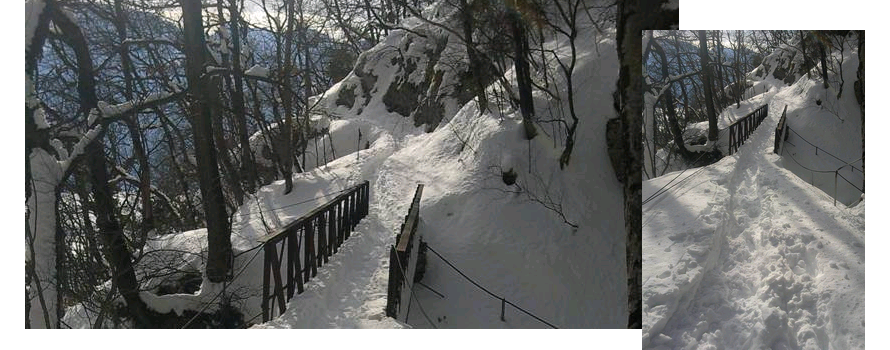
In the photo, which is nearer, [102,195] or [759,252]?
[759,252]

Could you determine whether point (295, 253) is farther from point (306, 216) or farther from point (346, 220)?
point (346, 220)

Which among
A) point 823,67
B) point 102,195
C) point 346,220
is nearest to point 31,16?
point 102,195

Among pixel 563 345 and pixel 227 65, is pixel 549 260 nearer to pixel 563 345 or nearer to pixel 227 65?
pixel 563 345

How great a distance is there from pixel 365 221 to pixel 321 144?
2.50 ft

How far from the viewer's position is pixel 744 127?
2.13 m

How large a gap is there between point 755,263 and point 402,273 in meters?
1.64

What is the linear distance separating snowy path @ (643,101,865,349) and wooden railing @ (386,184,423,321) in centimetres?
124

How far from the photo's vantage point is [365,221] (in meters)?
4.19

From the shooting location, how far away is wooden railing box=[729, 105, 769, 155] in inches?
83.4

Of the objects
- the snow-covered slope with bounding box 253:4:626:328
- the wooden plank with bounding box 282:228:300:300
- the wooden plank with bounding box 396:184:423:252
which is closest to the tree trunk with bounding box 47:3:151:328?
the wooden plank with bounding box 282:228:300:300

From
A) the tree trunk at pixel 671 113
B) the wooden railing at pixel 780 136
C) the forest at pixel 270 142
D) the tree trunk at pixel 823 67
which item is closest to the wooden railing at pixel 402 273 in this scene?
the forest at pixel 270 142

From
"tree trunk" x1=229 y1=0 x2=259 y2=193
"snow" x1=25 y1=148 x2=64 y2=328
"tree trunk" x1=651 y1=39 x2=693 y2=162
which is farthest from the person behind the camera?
"tree trunk" x1=229 y1=0 x2=259 y2=193

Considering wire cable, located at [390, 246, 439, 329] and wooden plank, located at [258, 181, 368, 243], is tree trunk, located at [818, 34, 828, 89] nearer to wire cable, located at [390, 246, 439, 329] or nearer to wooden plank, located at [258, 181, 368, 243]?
wire cable, located at [390, 246, 439, 329]

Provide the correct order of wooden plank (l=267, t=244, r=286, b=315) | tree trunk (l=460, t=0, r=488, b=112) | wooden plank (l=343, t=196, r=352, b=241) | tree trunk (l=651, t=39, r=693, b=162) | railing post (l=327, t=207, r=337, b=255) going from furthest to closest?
wooden plank (l=343, t=196, r=352, b=241) < tree trunk (l=460, t=0, r=488, b=112) < railing post (l=327, t=207, r=337, b=255) < wooden plank (l=267, t=244, r=286, b=315) < tree trunk (l=651, t=39, r=693, b=162)
